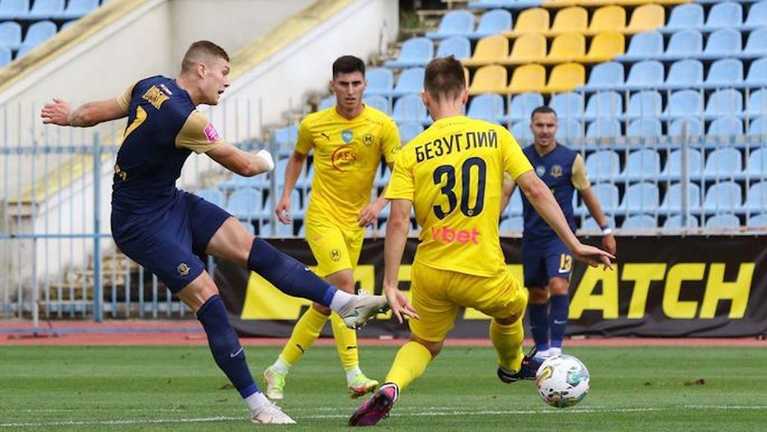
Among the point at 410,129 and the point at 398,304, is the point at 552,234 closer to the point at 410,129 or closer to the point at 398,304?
the point at 398,304

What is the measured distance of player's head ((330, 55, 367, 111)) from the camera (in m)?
12.0

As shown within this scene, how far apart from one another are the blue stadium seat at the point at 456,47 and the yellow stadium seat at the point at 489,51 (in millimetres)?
132

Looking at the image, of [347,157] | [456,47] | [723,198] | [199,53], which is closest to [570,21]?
[456,47]

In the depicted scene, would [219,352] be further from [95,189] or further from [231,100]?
[231,100]

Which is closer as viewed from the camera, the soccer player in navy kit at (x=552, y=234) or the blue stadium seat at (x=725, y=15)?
the soccer player in navy kit at (x=552, y=234)

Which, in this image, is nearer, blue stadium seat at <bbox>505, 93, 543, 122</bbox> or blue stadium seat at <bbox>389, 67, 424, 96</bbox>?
blue stadium seat at <bbox>505, 93, 543, 122</bbox>

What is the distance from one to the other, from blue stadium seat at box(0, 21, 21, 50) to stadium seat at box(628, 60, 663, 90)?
32.7ft

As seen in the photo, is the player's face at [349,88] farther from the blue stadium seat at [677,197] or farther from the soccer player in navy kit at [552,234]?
the blue stadium seat at [677,197]

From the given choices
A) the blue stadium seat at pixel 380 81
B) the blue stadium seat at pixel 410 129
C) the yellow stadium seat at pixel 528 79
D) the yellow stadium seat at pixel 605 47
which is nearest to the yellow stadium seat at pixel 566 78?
the yellow stadium seat at pixel 528 79

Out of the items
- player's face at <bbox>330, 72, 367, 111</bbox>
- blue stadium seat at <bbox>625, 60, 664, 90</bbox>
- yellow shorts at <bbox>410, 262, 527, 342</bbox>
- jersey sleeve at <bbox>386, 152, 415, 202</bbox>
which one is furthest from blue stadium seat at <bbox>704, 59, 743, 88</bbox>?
jersey sleeve at <bbox>386, 152, 415, 202</bbox>

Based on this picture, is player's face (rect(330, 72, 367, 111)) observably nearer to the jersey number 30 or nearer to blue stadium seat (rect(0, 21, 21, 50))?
the jersey number 30

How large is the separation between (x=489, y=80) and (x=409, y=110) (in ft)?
5.11

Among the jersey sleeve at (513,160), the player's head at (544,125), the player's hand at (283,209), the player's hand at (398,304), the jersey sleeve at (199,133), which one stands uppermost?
the player's head at (544,125)

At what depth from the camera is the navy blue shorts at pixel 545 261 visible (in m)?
14.1
